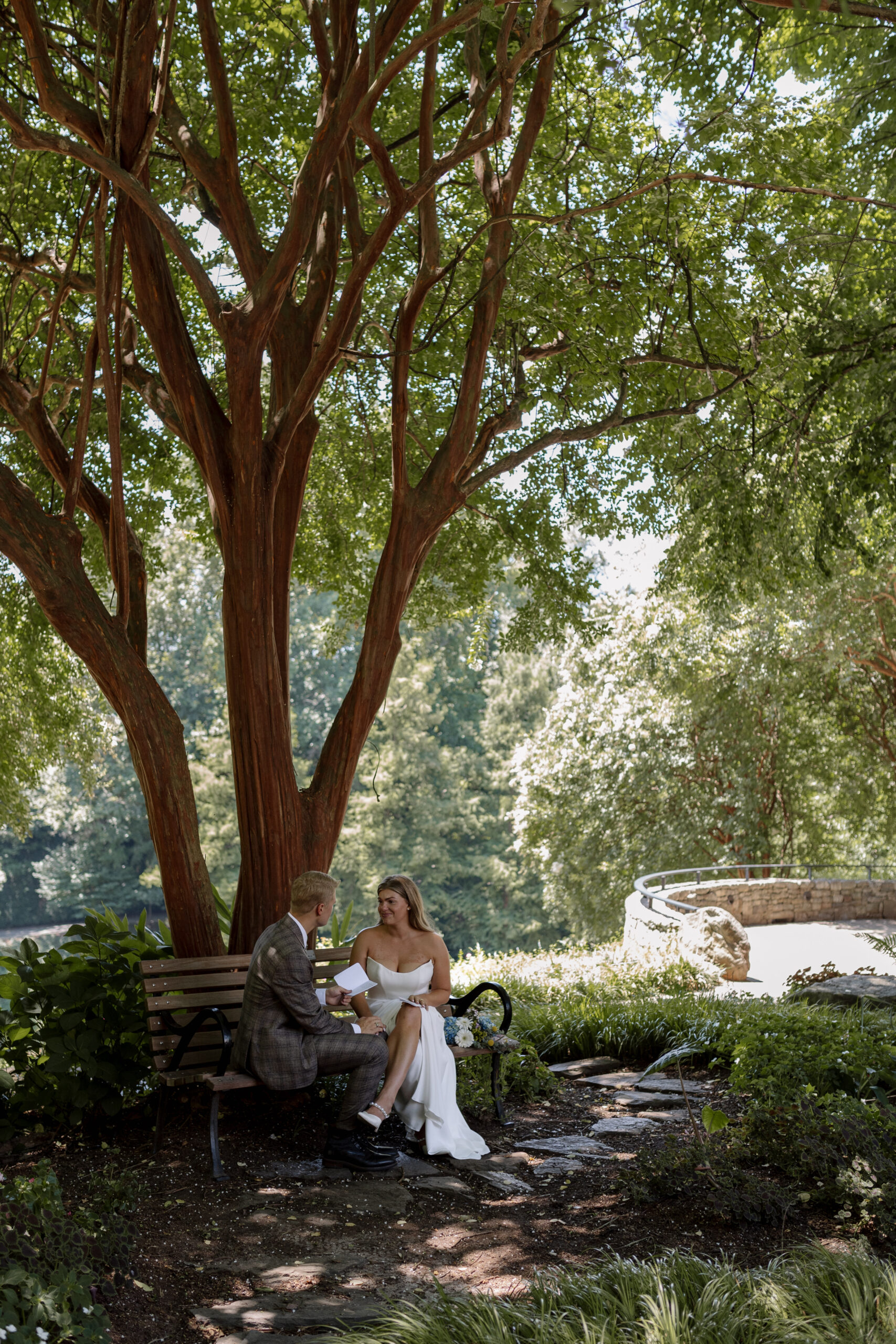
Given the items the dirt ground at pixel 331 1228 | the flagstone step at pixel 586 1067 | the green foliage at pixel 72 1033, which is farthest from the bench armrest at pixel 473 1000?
the green foliage at pixel 72 1033

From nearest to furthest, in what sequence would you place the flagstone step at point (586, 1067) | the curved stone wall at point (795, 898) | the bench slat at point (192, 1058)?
the bench slat at point (192, 1058), the flagstone step at point (586, 1067), the curved stone wall at point (795, 898)

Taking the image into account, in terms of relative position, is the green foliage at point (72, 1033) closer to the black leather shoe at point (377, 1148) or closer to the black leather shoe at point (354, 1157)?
the black leather shoe at point (354, 1157)

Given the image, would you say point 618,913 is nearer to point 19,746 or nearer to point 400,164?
point 19,746

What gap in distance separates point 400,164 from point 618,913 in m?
21.0

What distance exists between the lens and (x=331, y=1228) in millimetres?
4059

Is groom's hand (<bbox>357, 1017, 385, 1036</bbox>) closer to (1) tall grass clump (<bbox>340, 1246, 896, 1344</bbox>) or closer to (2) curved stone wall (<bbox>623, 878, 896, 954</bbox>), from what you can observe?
(1) tall grass clump (<bbox>340, 1246, 896, 1344</bbox>)

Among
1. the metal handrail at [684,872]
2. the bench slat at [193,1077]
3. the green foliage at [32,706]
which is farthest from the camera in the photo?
the metal handrail at [684,872]

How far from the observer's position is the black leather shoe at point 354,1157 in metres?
4.75

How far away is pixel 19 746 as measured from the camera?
12961 mm

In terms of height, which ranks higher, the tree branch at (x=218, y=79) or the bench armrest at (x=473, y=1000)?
the tree branch at (x=218, y=79)

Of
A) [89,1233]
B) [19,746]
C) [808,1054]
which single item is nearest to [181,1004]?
[89,1233]

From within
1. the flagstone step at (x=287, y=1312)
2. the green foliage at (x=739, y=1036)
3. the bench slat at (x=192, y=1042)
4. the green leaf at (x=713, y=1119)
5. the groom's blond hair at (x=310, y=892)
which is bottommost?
the flagstone step at (x=287, y=1312)

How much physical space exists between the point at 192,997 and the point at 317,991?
66 centimetres

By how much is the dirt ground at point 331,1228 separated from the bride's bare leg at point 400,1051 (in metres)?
0.36
